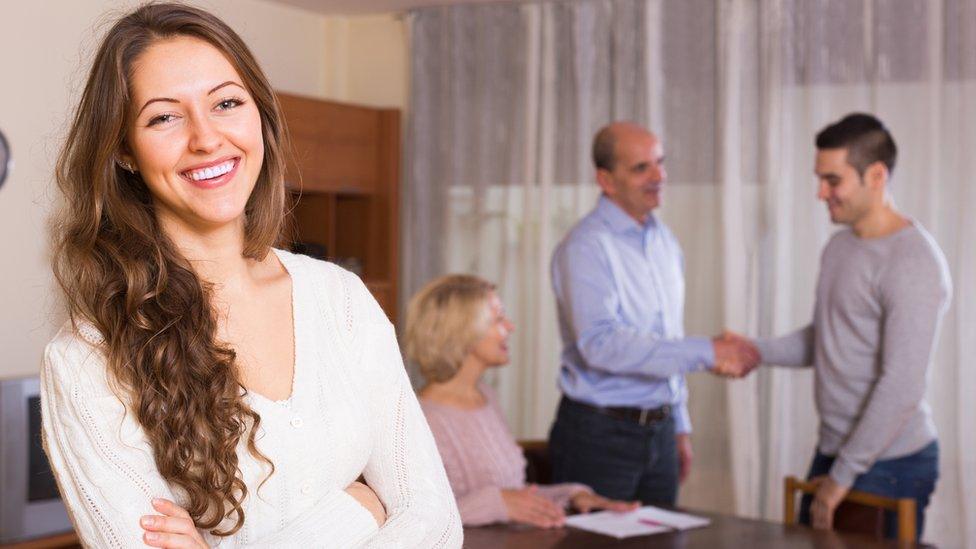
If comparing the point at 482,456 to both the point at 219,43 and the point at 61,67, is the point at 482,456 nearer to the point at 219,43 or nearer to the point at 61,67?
the point at 219,43

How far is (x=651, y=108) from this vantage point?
5508 millimetres

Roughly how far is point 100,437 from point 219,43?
51 cm

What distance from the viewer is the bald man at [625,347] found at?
386cm

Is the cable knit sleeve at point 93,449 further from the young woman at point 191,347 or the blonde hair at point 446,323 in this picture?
the blonde hair at point 446,323

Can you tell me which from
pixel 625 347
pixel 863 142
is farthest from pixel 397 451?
pixel 863 142

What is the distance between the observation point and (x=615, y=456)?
3.86m

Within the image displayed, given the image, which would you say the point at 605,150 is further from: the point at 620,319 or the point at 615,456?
the point at 615,456

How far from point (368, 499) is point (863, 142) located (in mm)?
2554

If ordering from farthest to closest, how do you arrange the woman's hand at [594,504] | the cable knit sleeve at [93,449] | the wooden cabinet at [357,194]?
the wooden cabinet at [357,194] → the woman's hand at [594,504] → the cable knit sleeve at [93,449]

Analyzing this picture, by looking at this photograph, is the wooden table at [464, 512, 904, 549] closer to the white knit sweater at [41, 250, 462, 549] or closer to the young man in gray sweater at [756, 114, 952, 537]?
the young man in gray sweater at [756, 114, 952, 537]

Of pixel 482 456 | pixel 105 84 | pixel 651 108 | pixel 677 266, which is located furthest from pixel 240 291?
pixel 651 108

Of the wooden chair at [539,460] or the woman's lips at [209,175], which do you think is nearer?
the woman's lips at [209,175]

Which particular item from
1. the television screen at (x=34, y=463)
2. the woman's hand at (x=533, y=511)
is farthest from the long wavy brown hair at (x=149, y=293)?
the television screen at (x=34, y=463)

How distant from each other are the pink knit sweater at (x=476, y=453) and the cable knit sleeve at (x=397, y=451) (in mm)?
1421
